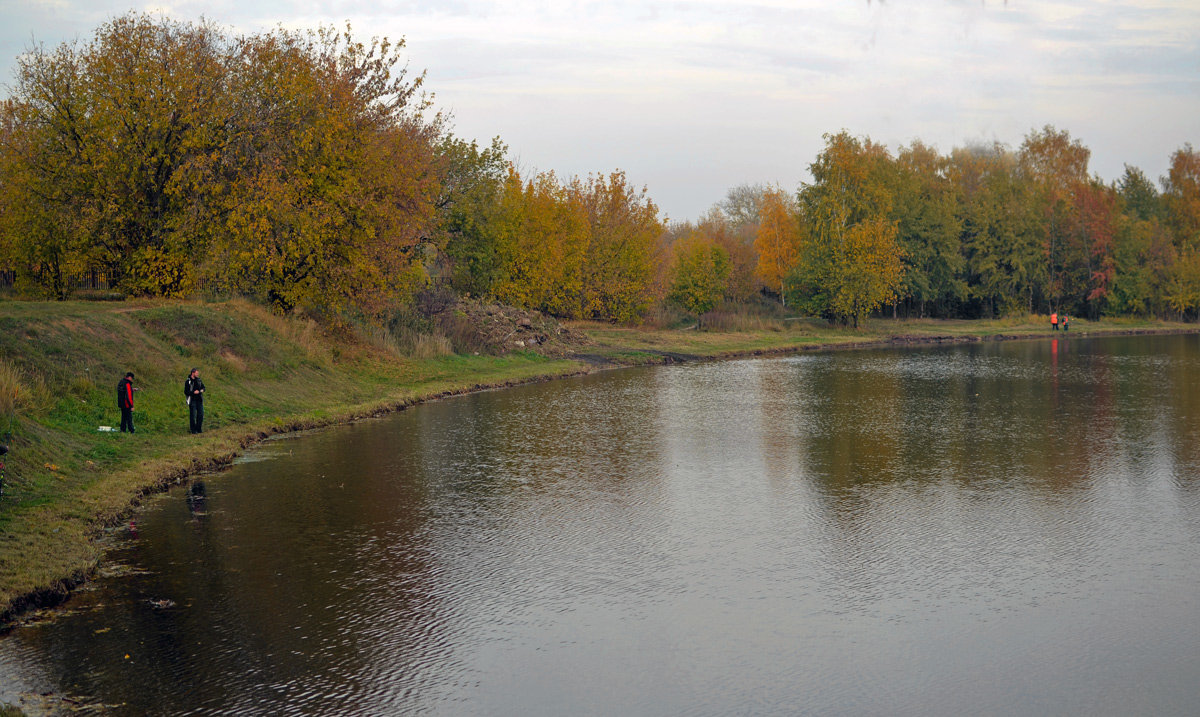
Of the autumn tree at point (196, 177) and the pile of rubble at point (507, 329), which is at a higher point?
the autumn tree at point (196, 177)

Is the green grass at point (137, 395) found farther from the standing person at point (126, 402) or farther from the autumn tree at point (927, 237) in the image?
the autumn tree at point (927, 237)

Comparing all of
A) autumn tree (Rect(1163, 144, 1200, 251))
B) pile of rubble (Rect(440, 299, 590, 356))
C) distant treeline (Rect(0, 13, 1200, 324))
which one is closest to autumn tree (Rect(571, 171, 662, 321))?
distant treeline (Rect(0, 13, 1200, 324))

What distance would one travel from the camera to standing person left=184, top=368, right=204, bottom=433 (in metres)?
20.2

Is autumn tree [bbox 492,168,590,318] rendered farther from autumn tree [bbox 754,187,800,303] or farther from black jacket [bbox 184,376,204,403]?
black jacket [bbox 184,376,204,403]

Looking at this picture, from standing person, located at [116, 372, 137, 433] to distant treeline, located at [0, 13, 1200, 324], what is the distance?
497 inches

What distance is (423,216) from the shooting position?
37.3 meters

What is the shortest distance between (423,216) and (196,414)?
59.8ft

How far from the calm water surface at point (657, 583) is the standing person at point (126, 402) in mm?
2357

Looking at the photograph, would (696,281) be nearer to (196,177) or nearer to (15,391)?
(196,177)

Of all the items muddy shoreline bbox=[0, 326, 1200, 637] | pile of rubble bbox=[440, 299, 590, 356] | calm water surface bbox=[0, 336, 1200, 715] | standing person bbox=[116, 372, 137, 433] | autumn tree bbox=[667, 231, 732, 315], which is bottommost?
calm water surface bbox=[0, 336, 1200, 715]

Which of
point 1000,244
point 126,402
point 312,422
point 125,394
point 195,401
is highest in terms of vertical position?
point 1000,244

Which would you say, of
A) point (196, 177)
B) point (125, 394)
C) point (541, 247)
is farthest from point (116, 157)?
point (541, 247)

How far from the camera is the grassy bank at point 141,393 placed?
41.4 ft

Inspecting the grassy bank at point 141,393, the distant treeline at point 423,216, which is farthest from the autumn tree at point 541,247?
the grassy bank at point 141,393
